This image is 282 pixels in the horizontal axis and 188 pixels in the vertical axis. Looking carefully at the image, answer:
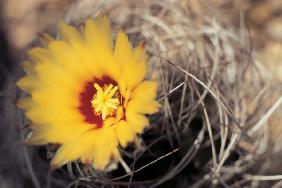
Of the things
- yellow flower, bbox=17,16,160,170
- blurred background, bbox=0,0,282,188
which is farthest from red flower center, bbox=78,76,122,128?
blurred background, bbox=0,0,282,188

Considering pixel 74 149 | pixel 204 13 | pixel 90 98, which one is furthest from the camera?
pixel 204 13

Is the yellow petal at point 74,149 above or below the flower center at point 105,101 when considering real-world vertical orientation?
below

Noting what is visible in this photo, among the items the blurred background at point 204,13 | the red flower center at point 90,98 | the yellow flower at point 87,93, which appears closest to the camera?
the yellow flower at point 87,93

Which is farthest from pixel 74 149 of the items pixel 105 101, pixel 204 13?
pixel 204 13

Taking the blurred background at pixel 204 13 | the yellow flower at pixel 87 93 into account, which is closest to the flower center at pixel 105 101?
the yellow flower at pixel 87 93

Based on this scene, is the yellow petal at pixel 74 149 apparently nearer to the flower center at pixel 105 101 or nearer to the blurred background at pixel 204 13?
the flower center at pixel 105 101

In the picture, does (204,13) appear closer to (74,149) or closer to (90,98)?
(90,98)

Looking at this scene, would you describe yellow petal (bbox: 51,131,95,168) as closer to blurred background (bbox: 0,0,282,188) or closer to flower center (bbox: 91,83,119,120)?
flower center (bbox: 91,83,119,120)

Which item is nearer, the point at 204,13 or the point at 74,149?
the point at 74,149
